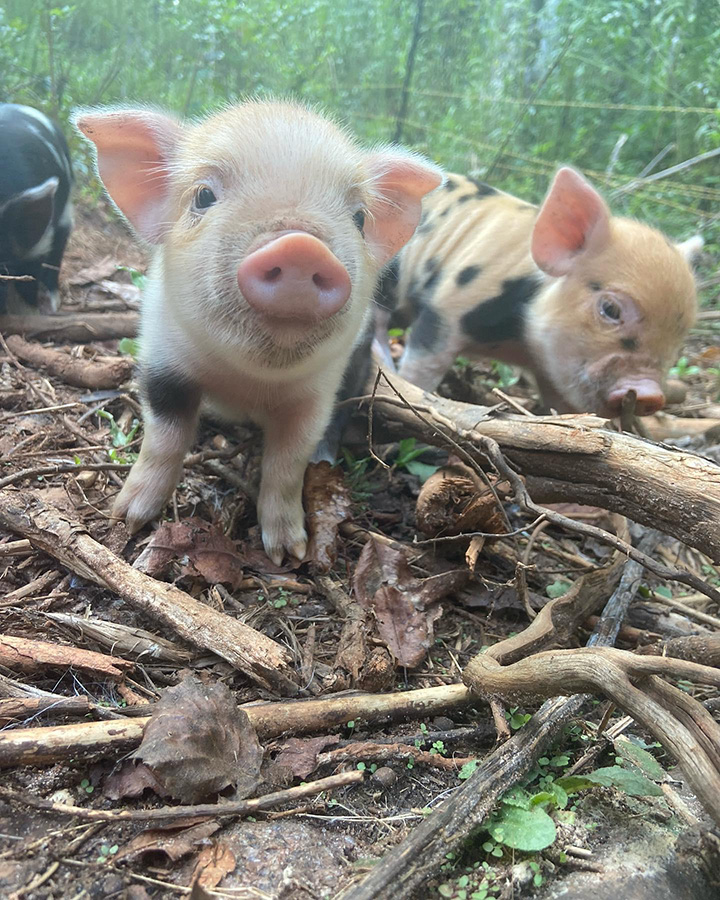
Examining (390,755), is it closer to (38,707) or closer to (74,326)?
(38,707)

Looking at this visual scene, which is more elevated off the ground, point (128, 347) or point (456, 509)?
point (456, 509)

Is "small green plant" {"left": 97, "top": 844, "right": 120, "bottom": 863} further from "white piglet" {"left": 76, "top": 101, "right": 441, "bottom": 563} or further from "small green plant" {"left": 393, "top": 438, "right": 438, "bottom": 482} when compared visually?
"small green plant" {"left": 393, "top": 438, "right": 438, "bottom": 482}

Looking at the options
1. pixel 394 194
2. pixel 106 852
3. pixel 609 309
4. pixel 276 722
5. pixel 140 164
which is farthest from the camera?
pixel 609 309

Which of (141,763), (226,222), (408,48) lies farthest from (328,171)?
(408,48)

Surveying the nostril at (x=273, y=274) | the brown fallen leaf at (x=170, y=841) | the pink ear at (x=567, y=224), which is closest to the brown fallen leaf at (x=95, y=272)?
the pink ear at (x=567, y=224)

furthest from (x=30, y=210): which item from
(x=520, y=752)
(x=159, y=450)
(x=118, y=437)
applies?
(x=520, y=752)

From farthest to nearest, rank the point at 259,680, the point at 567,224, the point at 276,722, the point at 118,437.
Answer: the point at 567,224
the point at 118,437
the point at 259,680
the point at 276,722

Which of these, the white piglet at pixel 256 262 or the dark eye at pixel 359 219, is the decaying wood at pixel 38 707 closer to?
the white piglet at pixel 256 262
